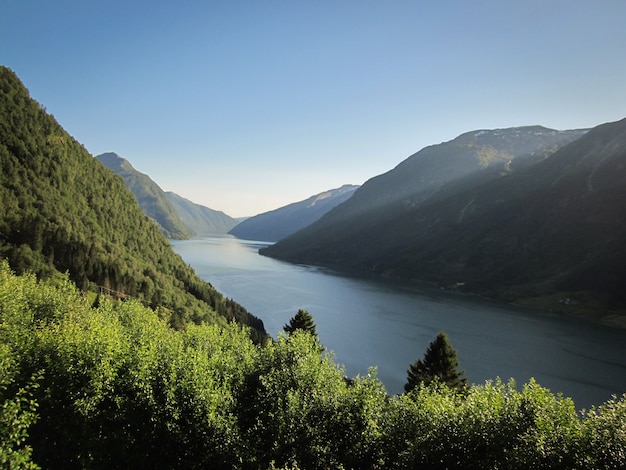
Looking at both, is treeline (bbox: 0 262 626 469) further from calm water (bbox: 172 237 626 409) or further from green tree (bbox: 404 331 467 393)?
calm water (bbox: 172 237 626 409)

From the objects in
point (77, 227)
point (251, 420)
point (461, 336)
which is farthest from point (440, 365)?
point (77, 227)

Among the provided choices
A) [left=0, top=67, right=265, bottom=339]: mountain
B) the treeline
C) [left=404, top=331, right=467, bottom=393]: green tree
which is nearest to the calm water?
[left=404, top=331, right=467, bottom=393]: green tree

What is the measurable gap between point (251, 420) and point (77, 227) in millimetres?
109339

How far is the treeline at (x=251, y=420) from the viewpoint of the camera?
1852 centimetres

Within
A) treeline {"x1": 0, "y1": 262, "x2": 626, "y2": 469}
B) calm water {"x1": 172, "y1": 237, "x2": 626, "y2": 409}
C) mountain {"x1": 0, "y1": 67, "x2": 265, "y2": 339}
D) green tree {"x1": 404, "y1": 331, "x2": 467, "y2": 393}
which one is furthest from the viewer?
mountain {"x1": 0, "y1": 67, "x2": 265, "y2": 339}

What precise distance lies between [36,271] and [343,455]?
84.8 metres

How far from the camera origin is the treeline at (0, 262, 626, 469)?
18516 millimetres

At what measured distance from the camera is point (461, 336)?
11731 centimetres

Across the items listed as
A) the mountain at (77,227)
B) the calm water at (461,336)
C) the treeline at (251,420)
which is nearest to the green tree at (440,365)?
the calm water at (461,336)

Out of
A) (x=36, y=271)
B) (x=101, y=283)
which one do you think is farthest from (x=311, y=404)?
(x=101, y=283)

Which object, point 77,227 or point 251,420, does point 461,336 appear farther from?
point 77,227

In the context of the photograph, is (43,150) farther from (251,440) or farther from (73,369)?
(251,440)

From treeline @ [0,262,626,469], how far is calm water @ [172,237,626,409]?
2197 inches

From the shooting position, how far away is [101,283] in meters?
94.4
